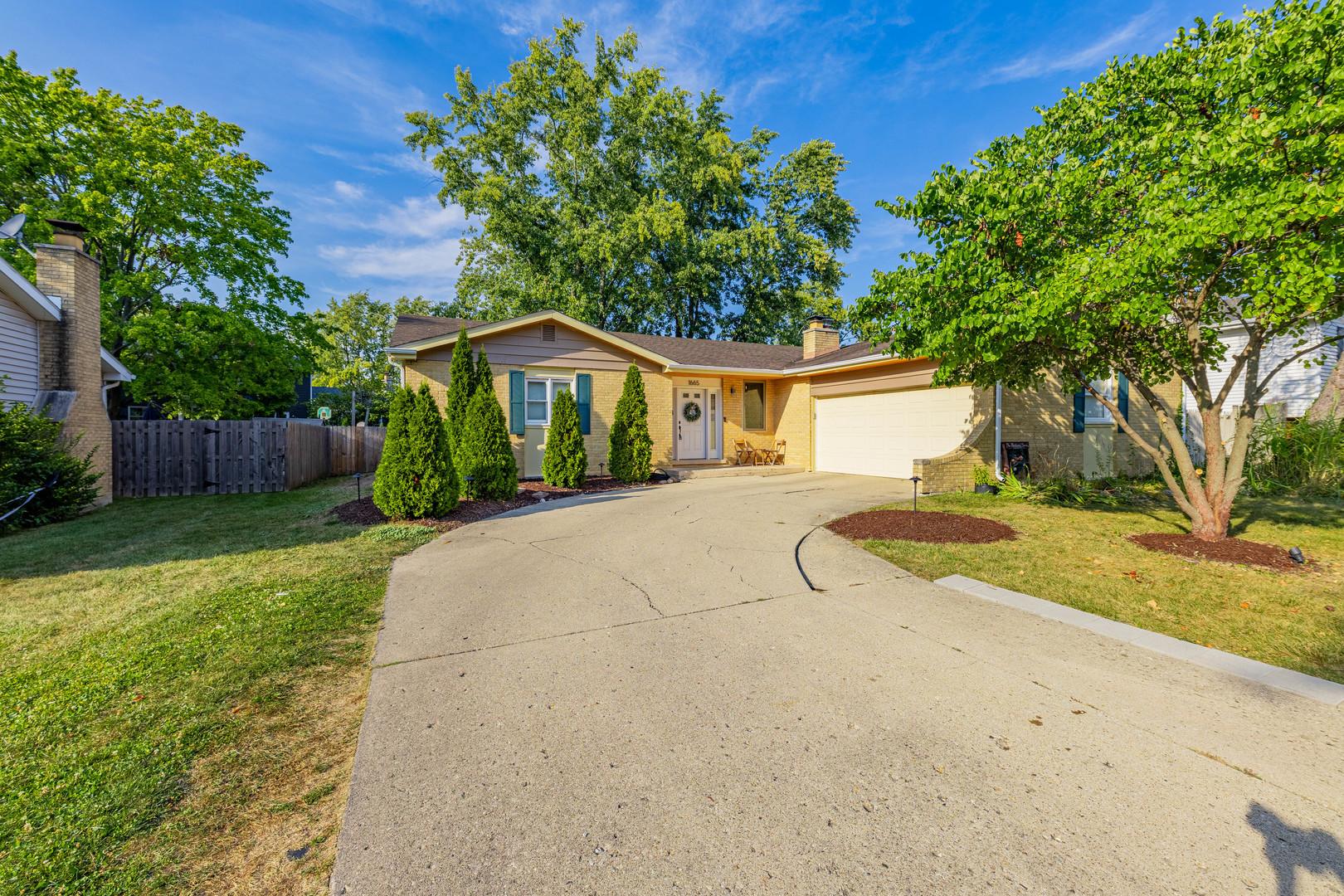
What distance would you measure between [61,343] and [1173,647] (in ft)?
53.4

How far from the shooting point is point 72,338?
33.1 feet

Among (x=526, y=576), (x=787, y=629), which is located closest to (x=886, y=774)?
(x=787, y=629)

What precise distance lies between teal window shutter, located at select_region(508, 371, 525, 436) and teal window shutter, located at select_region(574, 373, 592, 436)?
56.5 inches

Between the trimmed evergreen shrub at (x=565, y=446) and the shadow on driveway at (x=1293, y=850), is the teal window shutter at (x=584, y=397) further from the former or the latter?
the shadow on driveway at (x=1293, y=850)

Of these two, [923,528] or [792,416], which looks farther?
[792,416]

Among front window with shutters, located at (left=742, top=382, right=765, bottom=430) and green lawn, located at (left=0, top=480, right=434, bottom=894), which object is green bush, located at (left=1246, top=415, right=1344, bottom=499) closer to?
front window with shutters, located at (left=742, top=382, right=765, bottom=430)

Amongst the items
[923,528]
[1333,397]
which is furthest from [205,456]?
[1333,397]

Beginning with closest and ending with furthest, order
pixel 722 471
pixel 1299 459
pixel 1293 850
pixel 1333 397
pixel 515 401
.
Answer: pixel 1293 850
pixel 1299 459
pixel 1333 397
pixel 515 401
pixel 722 471

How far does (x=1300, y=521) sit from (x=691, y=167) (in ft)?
85.3

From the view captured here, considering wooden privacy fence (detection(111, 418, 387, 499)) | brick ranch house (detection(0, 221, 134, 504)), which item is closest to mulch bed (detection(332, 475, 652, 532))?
wooden privacy fence (detection(111, 418, 387, 499))

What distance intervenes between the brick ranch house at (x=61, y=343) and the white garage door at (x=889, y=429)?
50.7 feet

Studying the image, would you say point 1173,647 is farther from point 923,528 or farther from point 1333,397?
point 1333,397

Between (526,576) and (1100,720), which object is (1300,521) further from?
(526,576)

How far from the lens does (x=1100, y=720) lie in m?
2.81
